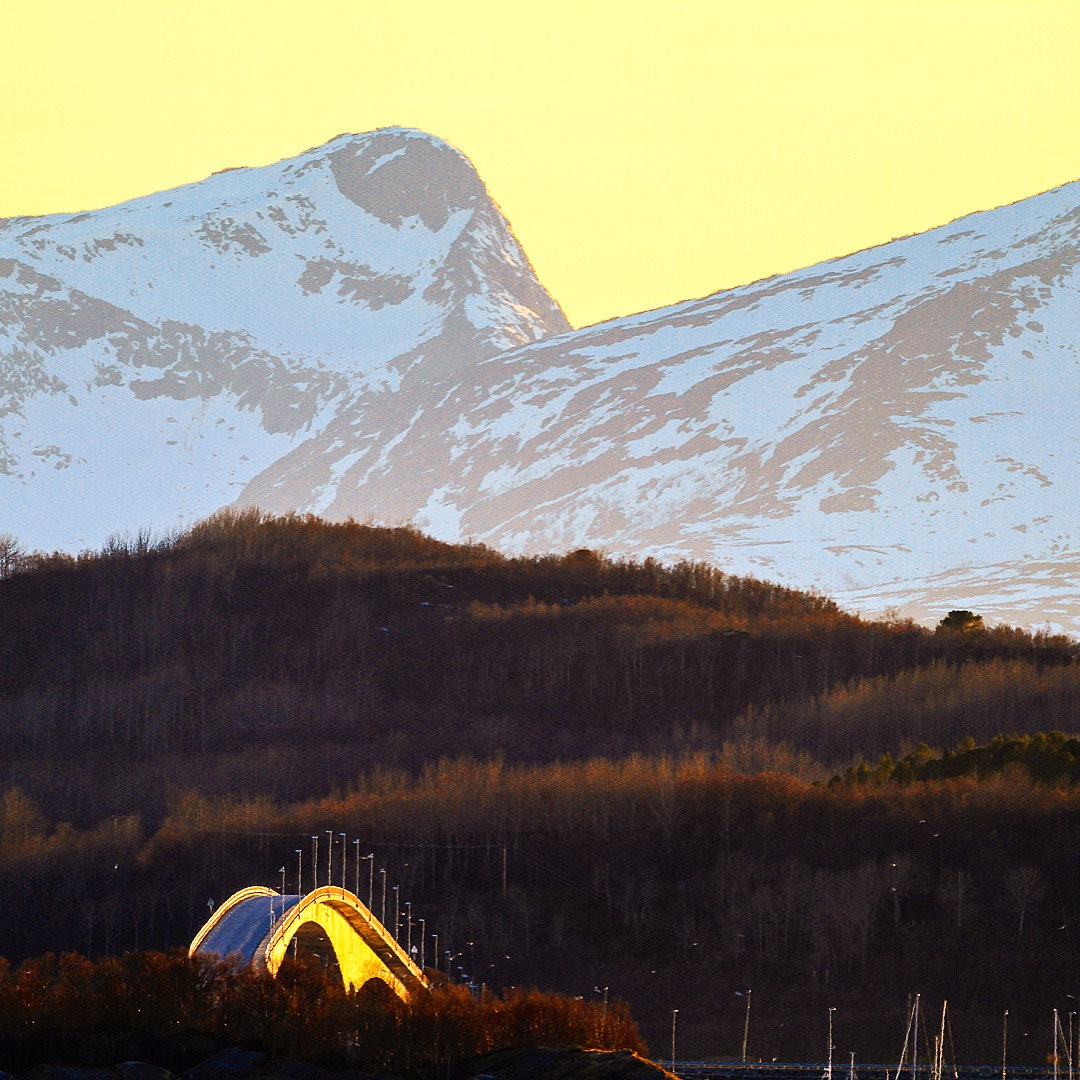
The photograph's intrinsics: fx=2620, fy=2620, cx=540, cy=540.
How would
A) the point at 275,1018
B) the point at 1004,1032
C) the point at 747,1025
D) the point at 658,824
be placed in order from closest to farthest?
1. the point at 275,1018
2. the point at 1004,1032
3. the point at 747,1025
4. the point at 658,824

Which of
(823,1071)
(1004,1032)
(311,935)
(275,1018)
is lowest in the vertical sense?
(823,1071)

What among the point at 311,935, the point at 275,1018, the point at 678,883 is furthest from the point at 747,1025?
the point at 275,1018

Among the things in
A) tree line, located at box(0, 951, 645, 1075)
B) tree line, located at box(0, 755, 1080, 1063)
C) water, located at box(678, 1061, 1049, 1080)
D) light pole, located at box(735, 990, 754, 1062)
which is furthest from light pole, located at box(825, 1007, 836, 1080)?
tree line, located at box(0, 951, 645, 1075)

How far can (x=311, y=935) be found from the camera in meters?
107

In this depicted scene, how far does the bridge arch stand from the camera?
9944 cm

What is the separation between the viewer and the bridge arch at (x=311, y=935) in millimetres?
99438

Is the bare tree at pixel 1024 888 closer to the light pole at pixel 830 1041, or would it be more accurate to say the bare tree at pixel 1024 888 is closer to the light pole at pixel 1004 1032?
the light pole at pixel 1004 1032

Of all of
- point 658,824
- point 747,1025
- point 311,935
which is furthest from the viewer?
point 658,824

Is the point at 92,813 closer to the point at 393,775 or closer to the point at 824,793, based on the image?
the point at 393,775

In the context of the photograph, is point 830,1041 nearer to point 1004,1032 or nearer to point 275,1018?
point 1004,1032

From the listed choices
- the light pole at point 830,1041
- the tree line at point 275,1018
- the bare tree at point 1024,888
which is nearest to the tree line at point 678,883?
the bare tree at point 1024,888

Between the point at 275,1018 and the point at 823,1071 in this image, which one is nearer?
the point at 275,1018

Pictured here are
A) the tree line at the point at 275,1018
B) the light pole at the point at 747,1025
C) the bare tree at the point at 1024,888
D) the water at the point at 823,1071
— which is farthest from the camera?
the bare tree at the point at 1024,888

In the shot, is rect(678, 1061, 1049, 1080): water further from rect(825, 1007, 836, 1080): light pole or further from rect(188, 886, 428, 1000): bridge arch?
rect(188, 886, 428, 1000): bridge arch
